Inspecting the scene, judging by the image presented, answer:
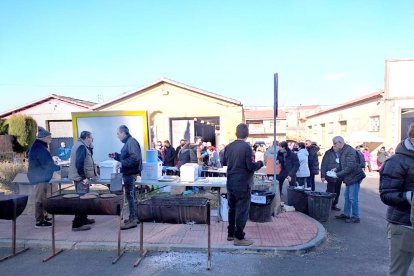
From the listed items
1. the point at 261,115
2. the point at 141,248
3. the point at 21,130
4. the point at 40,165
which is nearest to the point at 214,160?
the point at 40,165

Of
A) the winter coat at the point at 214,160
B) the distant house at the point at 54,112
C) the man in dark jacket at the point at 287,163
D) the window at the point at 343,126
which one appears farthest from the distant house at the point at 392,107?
the distant house at the point at 54,112

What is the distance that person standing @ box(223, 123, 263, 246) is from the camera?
4.67 metres

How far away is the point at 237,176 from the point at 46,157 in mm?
3759

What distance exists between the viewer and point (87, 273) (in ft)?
13.5

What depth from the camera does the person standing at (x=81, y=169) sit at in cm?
564

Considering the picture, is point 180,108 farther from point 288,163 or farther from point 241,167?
point 241,167

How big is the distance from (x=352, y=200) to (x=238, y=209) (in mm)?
3256

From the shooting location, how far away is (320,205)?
655cm

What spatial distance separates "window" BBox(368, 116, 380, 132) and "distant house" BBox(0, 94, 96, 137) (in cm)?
2017

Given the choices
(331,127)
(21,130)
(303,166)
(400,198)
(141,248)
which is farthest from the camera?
(331,127)

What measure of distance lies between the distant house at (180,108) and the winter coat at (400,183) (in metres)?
14.3

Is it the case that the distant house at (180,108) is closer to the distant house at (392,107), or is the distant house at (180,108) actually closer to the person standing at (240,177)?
the distant house at (392,107)

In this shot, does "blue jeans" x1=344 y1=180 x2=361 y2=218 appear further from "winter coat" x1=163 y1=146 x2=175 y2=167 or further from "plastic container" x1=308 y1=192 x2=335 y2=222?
"winter coat" x1=163 y1=146 x2=175 y2=167

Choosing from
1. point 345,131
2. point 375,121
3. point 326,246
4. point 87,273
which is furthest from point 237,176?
→ point 345,131
